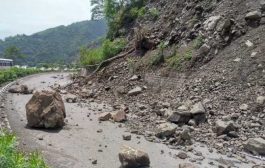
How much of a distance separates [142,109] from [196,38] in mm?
7102

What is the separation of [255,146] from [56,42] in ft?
523

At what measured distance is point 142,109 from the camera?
21.0m

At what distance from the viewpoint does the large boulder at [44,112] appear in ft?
54.2

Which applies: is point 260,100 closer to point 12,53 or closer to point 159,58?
point 159,58

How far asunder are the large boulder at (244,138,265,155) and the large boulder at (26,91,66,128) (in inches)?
287

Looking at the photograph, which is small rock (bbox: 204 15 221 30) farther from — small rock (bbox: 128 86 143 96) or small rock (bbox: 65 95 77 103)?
small rock (bbox: 65 95 77 103)

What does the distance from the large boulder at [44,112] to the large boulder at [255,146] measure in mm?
7300

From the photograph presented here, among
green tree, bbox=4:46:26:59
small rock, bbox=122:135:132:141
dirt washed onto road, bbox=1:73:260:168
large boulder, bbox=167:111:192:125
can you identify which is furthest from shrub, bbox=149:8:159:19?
green tree, bbox=4:46:26:59

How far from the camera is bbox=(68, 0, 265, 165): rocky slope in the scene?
15.8 m

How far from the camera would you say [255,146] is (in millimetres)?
13844

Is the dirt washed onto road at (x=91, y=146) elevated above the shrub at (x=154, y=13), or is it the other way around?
the shrub at (x=154, y=13)

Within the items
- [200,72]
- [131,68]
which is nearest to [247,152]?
[200,72]

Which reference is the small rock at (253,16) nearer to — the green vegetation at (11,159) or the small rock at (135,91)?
the small rock at (135,91)

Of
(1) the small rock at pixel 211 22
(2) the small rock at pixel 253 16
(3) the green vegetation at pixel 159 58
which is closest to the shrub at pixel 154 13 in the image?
(3) the green vegetation at pixel 159 58
